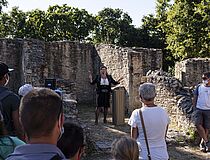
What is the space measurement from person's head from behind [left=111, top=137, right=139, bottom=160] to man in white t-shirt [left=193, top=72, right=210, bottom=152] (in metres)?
4.81

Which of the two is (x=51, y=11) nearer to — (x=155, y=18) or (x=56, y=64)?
(x=155, y=18)

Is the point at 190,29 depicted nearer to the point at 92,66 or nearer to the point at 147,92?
the point at 92,66

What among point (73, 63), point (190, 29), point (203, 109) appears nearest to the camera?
point (203, 109)

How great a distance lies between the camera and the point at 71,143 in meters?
2.77

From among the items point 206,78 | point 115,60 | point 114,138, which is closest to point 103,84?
point 114,138

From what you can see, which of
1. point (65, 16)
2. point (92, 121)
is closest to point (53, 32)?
point (65, 16)

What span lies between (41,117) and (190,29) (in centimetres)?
2313

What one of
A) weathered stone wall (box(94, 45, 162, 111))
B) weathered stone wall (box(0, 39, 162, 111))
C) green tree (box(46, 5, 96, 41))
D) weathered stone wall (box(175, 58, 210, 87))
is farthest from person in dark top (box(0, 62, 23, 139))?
green tree (box(46, 5, 96, 41))

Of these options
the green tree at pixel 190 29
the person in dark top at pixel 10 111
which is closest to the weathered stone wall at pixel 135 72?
the person in dark top at pixel 10 111

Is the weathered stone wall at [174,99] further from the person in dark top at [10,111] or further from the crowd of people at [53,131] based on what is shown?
the person in dark top at [10,111]

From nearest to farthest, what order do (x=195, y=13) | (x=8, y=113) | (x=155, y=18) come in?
(x=8, y=113) < (x=195, y=13) < (x=155, y=18)

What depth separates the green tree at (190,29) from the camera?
23594mm

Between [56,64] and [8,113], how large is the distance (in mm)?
13424

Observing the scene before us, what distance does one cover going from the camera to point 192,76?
1742cm
